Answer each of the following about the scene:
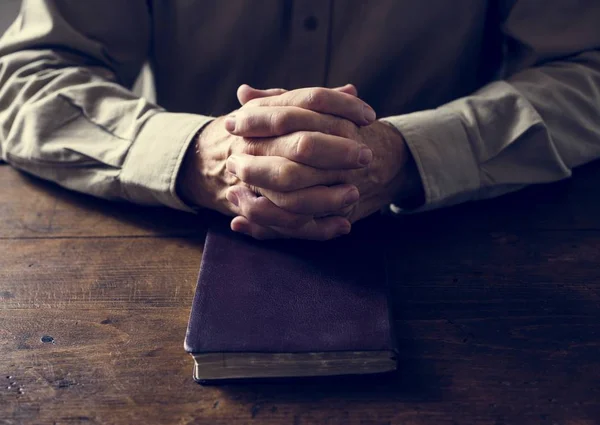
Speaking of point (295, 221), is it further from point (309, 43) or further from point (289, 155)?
point (309, 43)

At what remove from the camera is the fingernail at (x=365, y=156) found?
78 centimetres

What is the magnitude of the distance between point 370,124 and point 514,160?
0.77 feet

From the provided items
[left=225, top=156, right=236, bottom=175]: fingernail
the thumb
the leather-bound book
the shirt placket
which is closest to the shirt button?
the shirt placket

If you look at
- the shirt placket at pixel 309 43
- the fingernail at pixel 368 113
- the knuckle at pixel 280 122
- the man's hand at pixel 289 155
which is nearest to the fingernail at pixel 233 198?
the man's hand at pixel 289 155

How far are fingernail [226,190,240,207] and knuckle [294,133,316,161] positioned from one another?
110mm

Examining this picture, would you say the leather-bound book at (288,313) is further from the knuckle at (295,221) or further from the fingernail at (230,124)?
the fingernail at (230,124)

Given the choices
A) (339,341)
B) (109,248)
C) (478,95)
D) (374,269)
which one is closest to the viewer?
(339,341)

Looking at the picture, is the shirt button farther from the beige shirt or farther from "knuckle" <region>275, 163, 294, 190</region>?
"knuckle" <region>275, 163, 294, 190</region>

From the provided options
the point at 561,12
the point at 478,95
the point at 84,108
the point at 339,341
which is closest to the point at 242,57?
the point at 84,108

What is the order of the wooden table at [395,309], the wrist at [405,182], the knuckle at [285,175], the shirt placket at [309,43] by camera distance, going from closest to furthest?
the wooden table at [395,309]
the knuckle at [285,175]
the wrist at [405,182]
the shirt placket at [309,43]

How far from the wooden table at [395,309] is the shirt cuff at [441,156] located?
0.14 feet

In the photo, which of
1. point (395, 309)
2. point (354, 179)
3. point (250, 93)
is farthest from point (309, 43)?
point (395, 309)

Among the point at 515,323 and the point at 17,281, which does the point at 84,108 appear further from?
the point at 515,323

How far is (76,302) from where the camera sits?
74 centimetres
